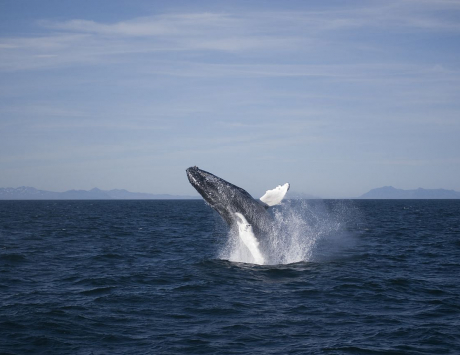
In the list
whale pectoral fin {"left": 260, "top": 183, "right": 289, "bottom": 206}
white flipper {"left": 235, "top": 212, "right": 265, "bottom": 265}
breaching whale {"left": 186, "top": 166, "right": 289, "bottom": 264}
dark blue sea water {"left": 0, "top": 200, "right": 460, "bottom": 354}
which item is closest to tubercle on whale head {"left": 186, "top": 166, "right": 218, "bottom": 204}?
breaching whale {"left": 186, "top": 166, "right": 289, "bottom": 264}

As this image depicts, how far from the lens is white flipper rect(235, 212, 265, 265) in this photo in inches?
662

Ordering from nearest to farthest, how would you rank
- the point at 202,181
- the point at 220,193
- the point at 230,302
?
the point at 230,302
the point at 202,181
the point at 220,193

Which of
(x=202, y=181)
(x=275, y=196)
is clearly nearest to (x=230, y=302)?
(x=275, y=196)

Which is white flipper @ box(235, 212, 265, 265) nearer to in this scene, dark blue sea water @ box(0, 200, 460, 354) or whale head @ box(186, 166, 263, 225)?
whale head @ box(186, 166, 263, 225)

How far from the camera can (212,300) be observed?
14.0 metres

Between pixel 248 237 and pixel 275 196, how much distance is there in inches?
85.7

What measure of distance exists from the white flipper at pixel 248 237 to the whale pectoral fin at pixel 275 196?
1.26m

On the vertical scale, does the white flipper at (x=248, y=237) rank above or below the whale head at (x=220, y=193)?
below

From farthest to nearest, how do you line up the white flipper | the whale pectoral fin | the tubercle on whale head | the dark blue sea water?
the white flipper → the tubercle on whale head → the whale pectoral fin → the dark blue sea water

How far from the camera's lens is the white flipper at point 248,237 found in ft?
55.2

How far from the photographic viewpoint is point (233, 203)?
16.7 metres

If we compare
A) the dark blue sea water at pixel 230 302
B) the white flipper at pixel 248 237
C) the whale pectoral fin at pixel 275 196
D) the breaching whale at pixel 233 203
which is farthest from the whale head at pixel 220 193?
the dark blue sea water at pixel 230 302

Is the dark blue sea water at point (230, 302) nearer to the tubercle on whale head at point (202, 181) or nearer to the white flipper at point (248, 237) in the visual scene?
the white flipper at point (248, 237)

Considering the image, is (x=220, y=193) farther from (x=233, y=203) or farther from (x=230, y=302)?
(x=230, y=302)
